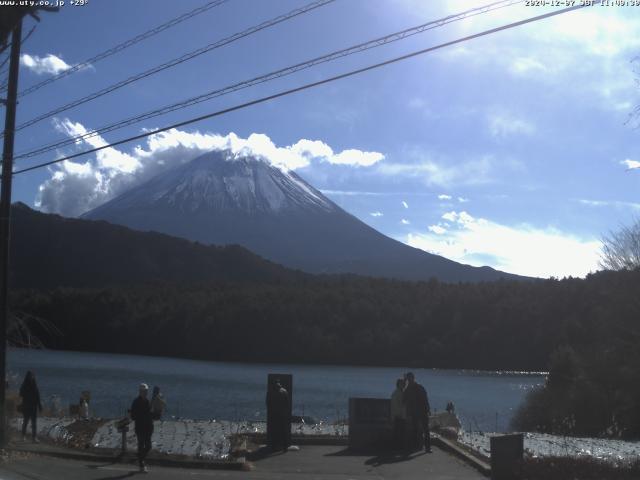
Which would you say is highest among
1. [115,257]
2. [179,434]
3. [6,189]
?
[115,257]

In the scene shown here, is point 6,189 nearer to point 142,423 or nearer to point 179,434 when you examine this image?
point 142,423

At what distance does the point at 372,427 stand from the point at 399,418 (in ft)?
1.89

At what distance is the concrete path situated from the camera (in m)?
11.6

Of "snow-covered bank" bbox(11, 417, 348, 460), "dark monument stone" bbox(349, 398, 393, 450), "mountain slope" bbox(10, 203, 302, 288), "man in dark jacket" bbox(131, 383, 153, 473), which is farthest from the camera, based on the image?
"mountain slope" bbox(10, 203, 302, 288)

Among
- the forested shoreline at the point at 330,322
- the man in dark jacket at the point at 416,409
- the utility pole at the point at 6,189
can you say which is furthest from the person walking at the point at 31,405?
the forested shoreline at the point at 330,322

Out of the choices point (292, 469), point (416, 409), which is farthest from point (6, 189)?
point (416, 409)

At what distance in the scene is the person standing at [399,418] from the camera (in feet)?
46.8

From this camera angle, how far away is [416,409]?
13930mm

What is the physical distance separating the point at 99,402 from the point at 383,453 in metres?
26.3

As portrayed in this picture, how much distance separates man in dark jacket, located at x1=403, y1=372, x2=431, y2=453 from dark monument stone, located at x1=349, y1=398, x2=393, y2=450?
1.59ft

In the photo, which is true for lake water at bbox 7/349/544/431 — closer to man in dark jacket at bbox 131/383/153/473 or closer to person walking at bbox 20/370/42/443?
person walking at bbox 20/370/42/443

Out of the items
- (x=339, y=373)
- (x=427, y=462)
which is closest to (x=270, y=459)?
(x=427, y=462)

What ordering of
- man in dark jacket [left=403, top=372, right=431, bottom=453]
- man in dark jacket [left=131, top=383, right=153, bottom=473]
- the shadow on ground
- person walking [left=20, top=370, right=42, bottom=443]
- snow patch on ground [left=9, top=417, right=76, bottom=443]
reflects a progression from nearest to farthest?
man in dark jacket [left=131, top=383, right=153, bottom=473]
the shadow on ground
man in dark jacket [left=403, top=372, right=431, bottom=453]
person walking [left=20, top=370, right=42, bottom=443]
snow patch on ground [left=9, top=417, right=76, bottom=443]

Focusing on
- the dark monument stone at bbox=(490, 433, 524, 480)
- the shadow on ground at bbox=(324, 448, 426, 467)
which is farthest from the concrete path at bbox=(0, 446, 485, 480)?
the dark monument stone at bbox=(490, 433, 524, 480)
